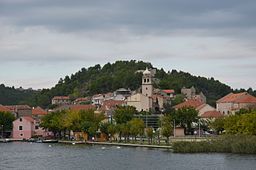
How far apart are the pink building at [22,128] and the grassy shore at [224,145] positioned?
49.6 metres

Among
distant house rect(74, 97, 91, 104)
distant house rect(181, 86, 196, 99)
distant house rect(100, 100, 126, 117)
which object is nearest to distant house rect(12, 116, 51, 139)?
distant house rect(100, 100, 126, 117)

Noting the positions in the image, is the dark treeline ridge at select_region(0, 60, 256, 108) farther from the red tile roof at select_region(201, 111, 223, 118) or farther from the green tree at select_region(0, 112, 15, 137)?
the green tree at select_region(0, 112, 15, 137)

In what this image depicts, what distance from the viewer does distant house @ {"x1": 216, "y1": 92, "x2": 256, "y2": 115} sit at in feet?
372

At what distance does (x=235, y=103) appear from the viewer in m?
116

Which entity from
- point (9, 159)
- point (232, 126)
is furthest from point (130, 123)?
point (9, 159)

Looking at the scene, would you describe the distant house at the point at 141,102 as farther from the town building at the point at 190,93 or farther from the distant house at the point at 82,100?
the town building at the point at 190,93

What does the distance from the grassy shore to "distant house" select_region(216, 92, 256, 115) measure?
157ft

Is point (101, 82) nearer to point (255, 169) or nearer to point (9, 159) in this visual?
point (9, 159)

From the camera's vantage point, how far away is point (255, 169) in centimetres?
4616

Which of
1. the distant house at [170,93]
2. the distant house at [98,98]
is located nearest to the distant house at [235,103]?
the distant house at [170,93]

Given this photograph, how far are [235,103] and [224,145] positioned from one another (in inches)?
2156

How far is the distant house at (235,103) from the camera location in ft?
372

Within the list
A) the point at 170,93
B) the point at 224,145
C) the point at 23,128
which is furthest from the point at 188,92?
the point at 224,145

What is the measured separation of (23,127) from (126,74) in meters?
70.2
